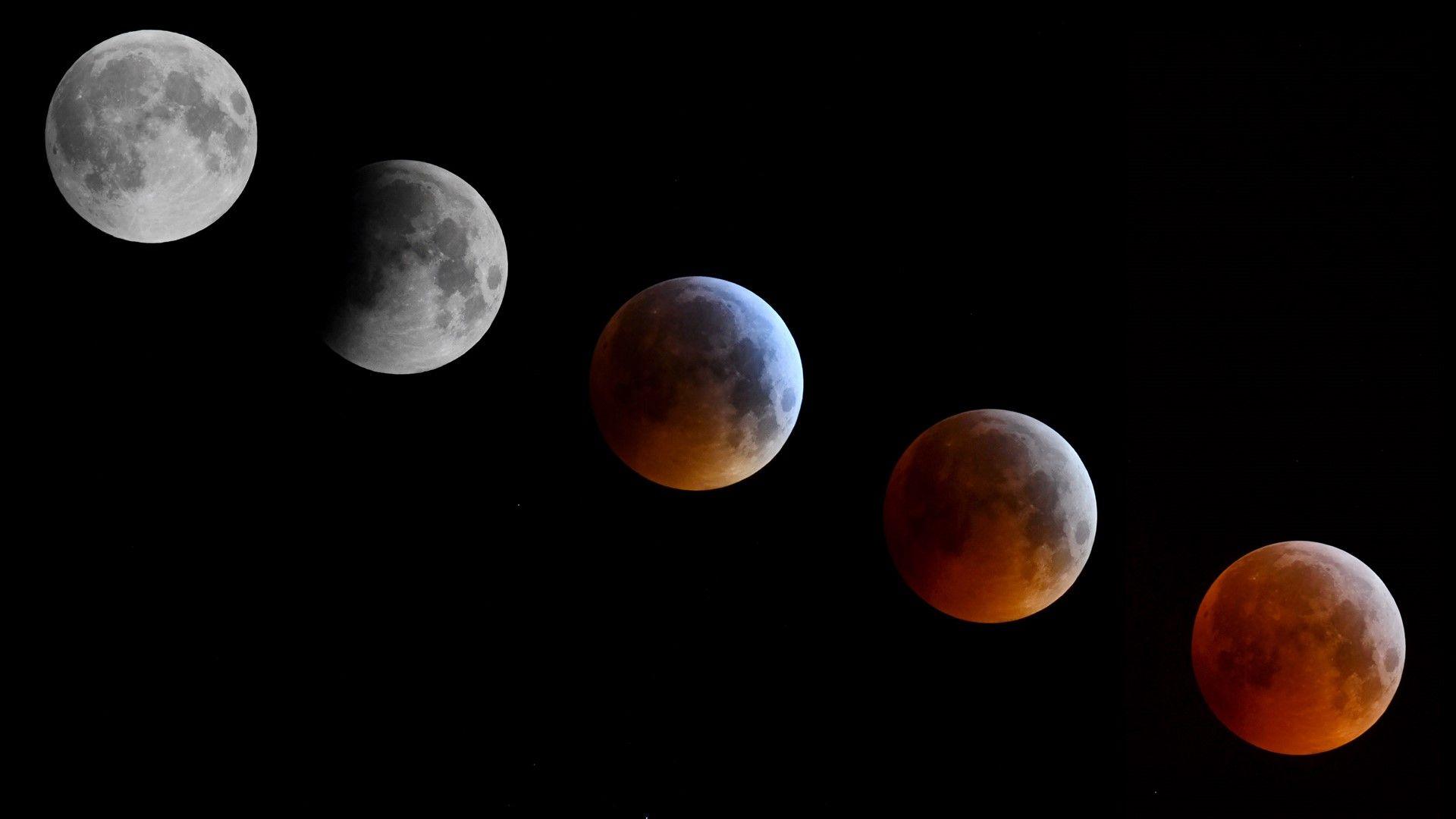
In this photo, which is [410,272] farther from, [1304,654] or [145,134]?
[1304,654]

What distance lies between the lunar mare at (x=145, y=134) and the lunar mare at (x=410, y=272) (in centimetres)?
61

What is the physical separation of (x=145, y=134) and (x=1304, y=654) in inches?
219

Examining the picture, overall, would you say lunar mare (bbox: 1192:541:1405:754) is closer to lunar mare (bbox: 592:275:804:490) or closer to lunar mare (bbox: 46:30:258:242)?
lunar mare (bbox: 592:275:804:490)

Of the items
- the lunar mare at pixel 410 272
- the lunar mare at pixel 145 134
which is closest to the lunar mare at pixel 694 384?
the lunar mare at pixel 410 272

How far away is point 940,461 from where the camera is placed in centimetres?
496

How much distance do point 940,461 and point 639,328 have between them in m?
1.51

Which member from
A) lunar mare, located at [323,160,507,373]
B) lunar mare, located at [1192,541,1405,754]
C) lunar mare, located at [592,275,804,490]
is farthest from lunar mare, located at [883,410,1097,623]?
lunar mare, located at [323,160,507,373]

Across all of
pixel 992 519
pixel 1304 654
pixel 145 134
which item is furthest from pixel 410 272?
pixel 1304 654

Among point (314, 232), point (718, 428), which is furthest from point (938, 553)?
point (314, 232)

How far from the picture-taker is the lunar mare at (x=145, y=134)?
4.33m

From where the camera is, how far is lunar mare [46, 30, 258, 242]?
433 centimetres

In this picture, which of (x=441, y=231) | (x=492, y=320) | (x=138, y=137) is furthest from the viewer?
(x=492, y=320)

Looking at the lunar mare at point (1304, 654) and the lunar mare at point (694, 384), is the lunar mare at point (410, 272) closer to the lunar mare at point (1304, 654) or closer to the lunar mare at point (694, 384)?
the lunar mare at point (694, 384)

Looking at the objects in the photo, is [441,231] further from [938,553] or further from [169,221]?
[938,553]
